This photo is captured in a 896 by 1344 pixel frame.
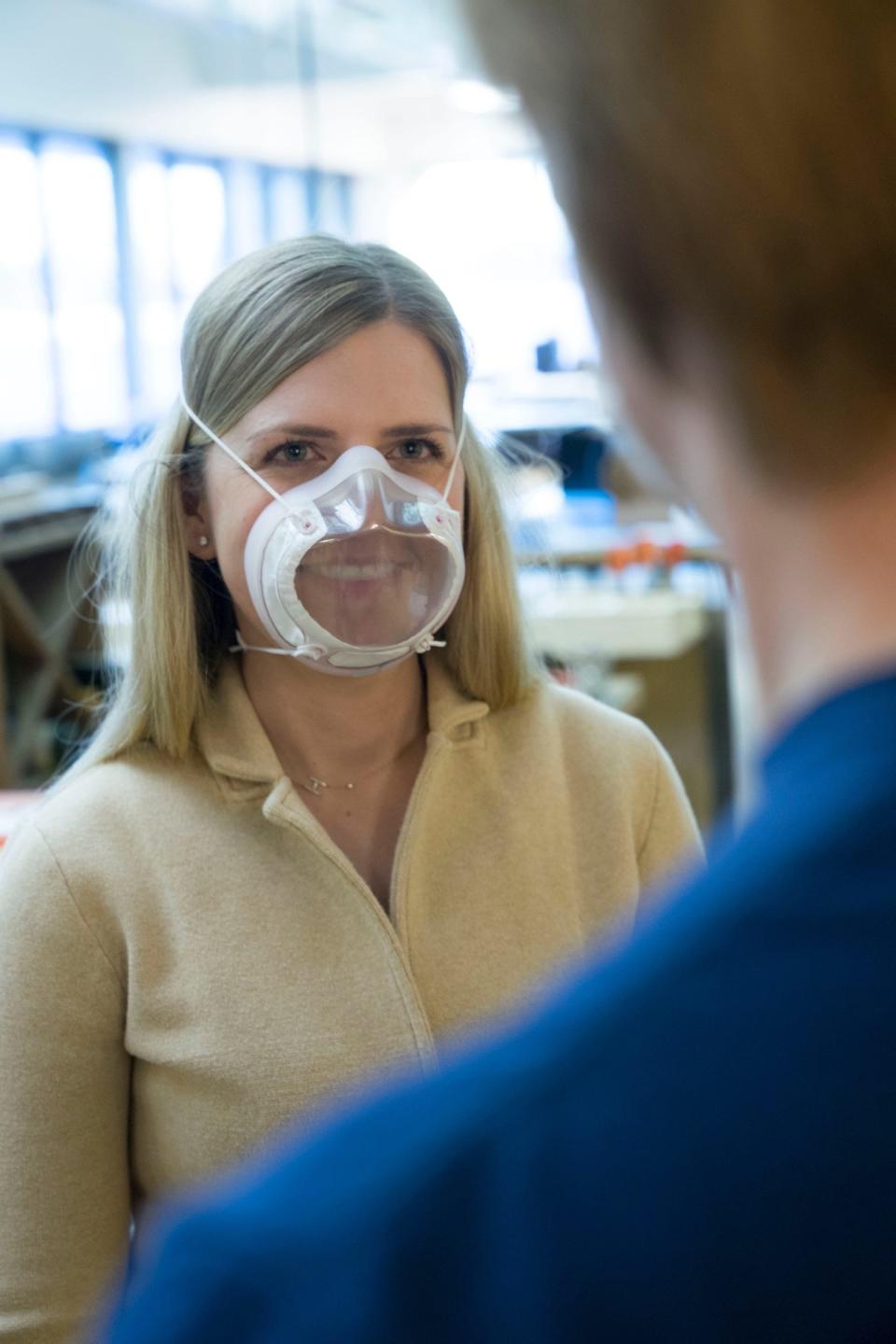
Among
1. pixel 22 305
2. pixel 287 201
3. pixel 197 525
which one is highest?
pixel 287 201

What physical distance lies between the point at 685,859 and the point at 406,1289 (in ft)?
3.55

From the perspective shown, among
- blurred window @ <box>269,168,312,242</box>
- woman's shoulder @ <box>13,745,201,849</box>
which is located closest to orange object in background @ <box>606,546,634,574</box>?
woman's shoulder @ <box>13,745,201,849</box>

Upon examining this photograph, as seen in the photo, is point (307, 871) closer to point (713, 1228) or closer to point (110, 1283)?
point (110, 1283)

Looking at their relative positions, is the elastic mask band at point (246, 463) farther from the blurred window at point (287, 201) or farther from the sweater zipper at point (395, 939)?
the blurred window at point (287, 201)

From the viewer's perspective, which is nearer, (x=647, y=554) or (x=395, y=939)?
(x=395, y=939)

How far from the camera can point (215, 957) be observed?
1281mm

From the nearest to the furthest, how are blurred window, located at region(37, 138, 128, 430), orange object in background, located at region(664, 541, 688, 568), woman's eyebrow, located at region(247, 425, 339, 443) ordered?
woman's eyebrow, located at region(247, 425, 339, 443), orange object in background, located at region(664, 541, 688, 568), blurred window, located at region(37, 138, 128, 430)

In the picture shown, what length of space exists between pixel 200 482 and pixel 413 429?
0.21 metres

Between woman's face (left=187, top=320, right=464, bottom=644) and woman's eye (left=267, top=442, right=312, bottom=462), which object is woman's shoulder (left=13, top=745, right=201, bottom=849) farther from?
woman's eye (left=267, top=442, right=312, bottom=462)

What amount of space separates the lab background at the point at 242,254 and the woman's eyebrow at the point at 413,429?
13cm

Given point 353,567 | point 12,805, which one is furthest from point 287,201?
point 353,567

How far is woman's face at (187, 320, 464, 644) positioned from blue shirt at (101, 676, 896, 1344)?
0.93m

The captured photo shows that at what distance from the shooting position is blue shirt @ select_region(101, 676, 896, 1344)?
411mm

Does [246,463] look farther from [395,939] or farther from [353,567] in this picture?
[395,939]
